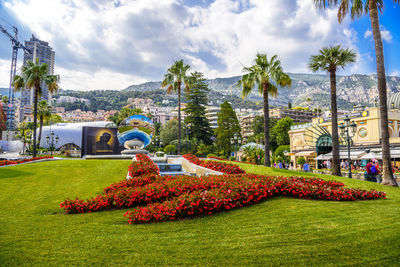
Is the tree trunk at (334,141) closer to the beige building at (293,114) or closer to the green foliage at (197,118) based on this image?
the green foliage at (197,118)

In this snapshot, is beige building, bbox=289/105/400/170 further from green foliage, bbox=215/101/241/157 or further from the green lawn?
the green lawn

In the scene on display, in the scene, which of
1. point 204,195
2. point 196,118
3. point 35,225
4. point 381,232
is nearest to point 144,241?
point 204,195

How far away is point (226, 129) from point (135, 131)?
2301cm

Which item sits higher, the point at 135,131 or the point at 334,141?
the point at 135,131

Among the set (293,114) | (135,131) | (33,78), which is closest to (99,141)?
(135,131)

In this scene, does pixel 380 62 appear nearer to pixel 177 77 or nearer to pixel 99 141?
pixel 177 77

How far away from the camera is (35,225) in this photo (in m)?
4.81

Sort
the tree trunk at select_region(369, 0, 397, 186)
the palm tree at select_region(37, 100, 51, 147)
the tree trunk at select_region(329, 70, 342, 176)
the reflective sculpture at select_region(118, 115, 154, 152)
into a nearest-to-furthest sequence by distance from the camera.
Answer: the tree trunk at select_region(369, 0, 397, 186)
the tree trunk at select_region(329, 70, 342, 176)
the reflective sculpture at select_region(118, 115, 154, 152)
the palm tree at select_region(37, 100, 51, 147)

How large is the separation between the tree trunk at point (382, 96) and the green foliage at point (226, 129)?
115ft

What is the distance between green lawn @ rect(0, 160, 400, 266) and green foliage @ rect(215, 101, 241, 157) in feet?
133

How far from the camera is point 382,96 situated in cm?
1135

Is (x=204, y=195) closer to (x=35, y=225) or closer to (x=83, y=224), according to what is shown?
(x=83, y=224)

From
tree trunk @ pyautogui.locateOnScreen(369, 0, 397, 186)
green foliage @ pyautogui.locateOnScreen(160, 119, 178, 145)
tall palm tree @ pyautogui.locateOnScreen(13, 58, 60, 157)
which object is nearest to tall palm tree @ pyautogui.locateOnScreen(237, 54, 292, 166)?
tree trunk @ pyautogui.locateOnScreen(369, 0, 397, 186)

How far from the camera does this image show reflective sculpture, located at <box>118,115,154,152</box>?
27.9 metres
